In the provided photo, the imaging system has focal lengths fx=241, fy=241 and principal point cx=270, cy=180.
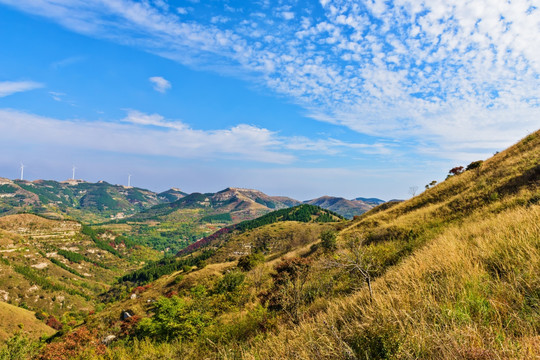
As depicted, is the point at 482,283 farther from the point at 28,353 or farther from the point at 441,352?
the point at 28,353

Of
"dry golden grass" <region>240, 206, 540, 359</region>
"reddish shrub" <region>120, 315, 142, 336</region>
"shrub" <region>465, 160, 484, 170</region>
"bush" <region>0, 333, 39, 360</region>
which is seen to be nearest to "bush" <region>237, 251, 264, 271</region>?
"reddish shrub" <region>120, 315, 142, 336</region>

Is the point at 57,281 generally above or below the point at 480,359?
below

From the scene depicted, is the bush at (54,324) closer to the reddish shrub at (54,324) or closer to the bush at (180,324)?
the reddish shrub at (54,324)

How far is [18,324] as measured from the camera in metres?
101

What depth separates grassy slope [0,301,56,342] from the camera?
316ft

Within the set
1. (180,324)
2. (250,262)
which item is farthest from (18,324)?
(180,324)

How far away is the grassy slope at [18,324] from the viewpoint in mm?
96350

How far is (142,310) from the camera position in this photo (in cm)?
5609

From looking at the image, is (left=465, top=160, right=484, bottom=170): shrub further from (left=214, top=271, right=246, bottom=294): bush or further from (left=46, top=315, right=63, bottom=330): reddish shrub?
(left=46, top=315, right=63, bottom=330): reddish shrub

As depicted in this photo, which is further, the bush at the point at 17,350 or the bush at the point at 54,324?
the bush at the point at 54,324

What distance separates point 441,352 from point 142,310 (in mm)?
68063

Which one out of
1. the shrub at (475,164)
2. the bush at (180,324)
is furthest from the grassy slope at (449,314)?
the shrub at (475,164)

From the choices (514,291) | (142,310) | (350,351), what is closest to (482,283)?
(514,291)

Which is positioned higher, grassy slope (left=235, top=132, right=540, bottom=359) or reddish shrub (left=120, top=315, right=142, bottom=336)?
grassy slope (left=235, top=132, right=540, bottom=359)
